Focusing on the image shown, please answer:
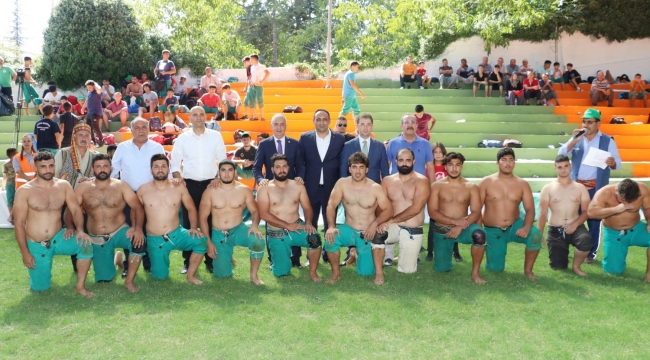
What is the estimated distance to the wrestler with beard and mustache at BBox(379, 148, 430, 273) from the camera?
278 inches

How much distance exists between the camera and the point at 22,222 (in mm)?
6328

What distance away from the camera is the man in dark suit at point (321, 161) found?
7.46m

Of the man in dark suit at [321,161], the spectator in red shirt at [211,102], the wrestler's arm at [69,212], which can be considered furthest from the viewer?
the spectator in red shirt at [211,102]

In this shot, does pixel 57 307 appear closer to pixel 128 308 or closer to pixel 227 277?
pixel 128 308

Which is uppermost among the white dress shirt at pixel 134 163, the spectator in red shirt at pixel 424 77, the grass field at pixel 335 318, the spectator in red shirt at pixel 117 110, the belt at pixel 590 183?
the spectator in red shirt at pixel 424 77

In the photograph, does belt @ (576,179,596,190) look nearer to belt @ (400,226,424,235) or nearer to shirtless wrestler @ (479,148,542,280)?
shirtless wrestler @ (479,148,542,280)

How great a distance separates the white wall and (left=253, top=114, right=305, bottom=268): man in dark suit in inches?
606

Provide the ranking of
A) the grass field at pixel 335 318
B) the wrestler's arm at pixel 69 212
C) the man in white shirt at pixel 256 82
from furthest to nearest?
the man in white shirt at pixel 256 82 → the wrestler's arm at pixel 69 212 → the grass field at pixel 335 318

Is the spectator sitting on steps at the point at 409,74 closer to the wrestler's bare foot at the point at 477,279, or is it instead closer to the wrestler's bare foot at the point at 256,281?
the wrestler's bare foot at the point at 477,279

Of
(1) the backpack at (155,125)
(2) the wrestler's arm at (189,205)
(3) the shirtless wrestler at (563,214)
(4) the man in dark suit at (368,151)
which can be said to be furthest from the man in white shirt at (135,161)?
(1) the backpack at (155,125)

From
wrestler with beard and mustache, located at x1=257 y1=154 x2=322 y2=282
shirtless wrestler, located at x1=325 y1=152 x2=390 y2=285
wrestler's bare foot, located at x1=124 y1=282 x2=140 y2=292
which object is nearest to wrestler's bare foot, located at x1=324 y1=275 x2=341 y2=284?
shirtless wrestler, located at x1=325 y1=152 x2=390 y2=285

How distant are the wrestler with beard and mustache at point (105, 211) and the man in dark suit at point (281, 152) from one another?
147 centimetres

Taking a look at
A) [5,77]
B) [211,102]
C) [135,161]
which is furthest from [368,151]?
[5,77]

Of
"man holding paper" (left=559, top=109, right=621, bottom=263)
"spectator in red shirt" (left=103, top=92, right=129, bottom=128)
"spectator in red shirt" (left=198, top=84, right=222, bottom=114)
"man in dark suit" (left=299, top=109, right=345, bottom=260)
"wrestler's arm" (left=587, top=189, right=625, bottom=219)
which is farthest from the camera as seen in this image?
"spectator in red shirt" (left=198, top=84, right=222, bottom=114)
